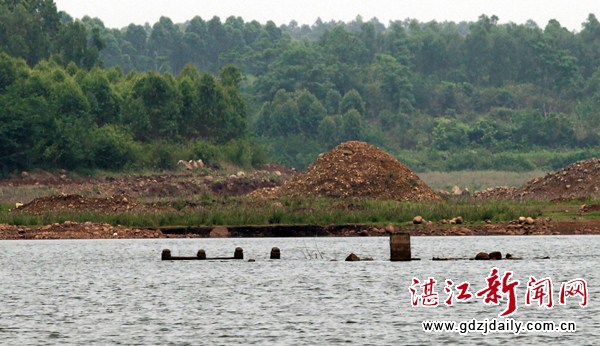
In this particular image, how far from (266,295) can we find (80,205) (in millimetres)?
50782

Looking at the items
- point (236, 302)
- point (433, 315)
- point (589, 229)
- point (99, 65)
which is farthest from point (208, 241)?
point (99, 65)

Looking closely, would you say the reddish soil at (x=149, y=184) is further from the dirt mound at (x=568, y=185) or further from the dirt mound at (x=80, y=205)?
the dirt mound at (x=568, y=185)

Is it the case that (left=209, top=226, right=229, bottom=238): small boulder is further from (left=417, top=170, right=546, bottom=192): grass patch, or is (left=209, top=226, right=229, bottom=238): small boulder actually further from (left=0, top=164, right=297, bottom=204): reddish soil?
(left=417, top=170, right=546, bottom=192): grass patch

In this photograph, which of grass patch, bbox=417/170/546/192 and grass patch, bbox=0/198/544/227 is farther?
grass patch, bbox=417/170/546/192

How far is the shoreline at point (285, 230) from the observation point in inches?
3675

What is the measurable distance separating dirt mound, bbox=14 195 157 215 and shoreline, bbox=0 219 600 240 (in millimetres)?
5886

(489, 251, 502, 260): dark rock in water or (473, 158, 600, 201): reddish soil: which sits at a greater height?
(473, 158, 600, 201): reddish soil

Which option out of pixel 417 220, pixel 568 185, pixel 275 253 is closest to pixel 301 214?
pixel 417 220

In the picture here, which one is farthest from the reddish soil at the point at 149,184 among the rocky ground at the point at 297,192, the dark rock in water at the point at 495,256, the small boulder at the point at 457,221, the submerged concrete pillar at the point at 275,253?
the dark rock in water at the point at 495,256

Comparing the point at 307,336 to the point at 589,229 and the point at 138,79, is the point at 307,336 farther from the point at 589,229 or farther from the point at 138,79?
the point at 138,79

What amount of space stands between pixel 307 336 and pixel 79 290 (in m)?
19.4

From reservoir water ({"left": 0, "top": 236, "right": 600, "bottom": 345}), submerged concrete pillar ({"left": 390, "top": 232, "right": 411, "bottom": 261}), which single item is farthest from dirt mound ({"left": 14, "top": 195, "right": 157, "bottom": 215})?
submerged concrete pillar ({"left": 390, "top": 232, "right": 411, "bottom": 261})

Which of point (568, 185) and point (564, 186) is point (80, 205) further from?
point (568, 185)

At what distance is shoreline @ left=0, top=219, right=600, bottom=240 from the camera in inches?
3675
